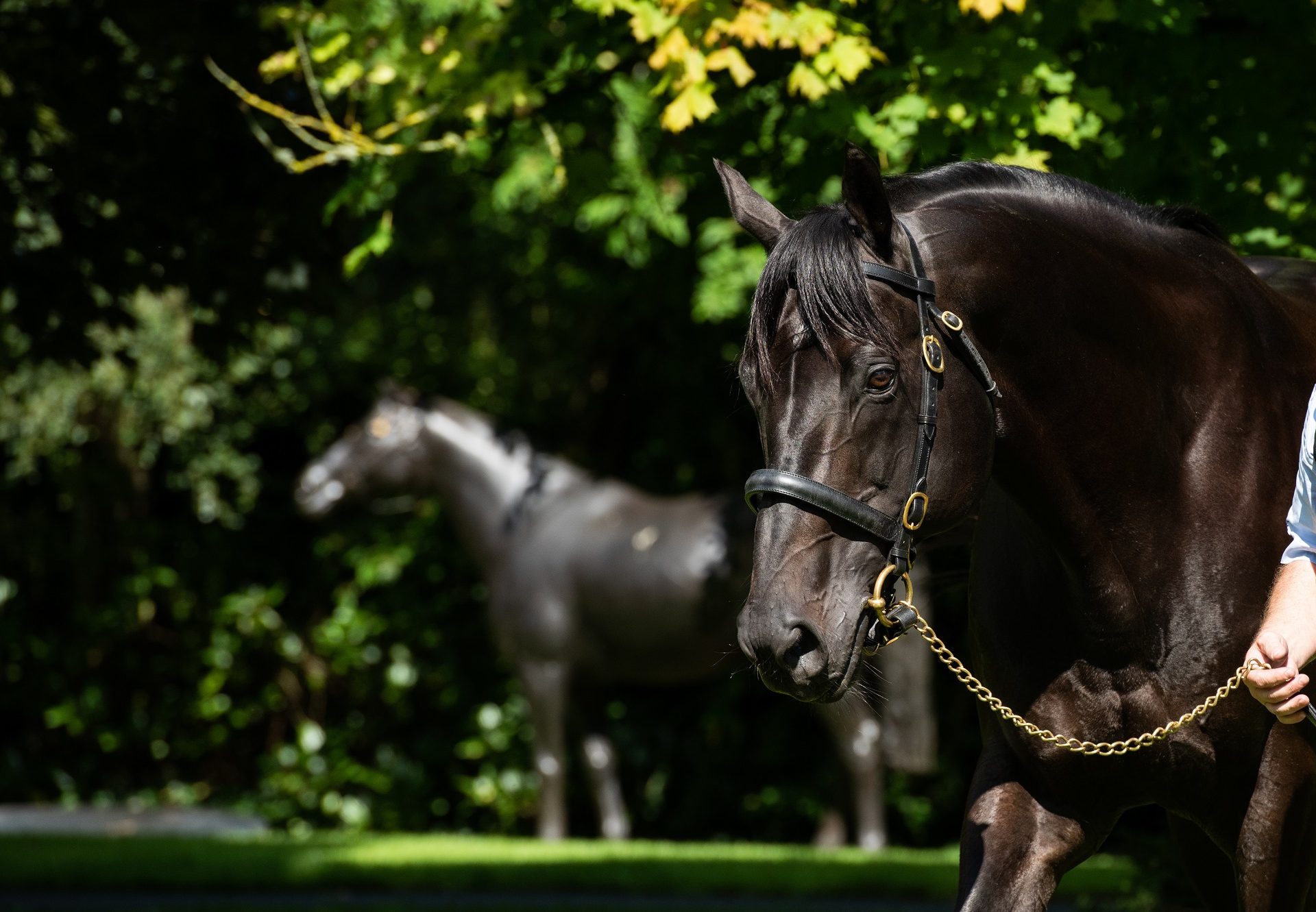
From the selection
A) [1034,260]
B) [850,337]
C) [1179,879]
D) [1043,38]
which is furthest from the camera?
[1179,879]

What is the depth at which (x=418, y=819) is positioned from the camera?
12469mm

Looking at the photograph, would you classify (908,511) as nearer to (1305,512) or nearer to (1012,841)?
(1305,512)

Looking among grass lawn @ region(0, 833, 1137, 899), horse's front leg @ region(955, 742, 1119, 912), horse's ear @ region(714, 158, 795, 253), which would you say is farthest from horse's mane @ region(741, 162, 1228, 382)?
grass lawn @ region(0, 833, 1137, 899)

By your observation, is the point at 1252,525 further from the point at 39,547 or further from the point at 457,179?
the point at 39,547

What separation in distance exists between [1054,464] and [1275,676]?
70 cm

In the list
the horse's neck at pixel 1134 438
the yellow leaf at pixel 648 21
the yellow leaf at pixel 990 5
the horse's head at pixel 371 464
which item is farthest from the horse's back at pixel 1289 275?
the horse's head at pixel 371 464

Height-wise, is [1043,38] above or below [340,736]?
above

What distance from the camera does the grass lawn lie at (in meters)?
8.52

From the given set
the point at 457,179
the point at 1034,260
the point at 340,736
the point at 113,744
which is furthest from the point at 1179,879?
the point at 113,744

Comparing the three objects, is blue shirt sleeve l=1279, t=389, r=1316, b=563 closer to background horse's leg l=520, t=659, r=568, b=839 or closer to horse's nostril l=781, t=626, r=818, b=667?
horse's nostril l=781, t=626, r=818, b=667

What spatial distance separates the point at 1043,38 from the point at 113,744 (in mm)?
9984

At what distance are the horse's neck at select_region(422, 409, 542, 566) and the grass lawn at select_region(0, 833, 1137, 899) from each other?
2.06m

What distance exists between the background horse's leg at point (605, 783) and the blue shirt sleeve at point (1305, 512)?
28.0 feet

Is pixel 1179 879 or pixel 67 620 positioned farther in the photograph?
pixel 67 620
